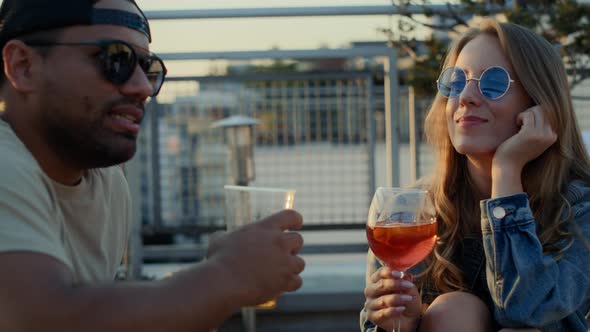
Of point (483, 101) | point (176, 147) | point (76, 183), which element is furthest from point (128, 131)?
point (176, 147)

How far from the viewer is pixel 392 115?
400cm

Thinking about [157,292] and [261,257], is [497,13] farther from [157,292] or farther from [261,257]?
[157,292]

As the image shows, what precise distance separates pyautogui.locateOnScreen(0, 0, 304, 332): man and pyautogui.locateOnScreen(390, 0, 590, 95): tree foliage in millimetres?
2289

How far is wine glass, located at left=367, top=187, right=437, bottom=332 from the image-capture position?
72.4 inches

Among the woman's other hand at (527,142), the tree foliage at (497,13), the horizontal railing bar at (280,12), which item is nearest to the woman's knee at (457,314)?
the woman's other hand at (527,142)

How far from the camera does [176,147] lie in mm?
4762

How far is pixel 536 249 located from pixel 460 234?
1.03ft

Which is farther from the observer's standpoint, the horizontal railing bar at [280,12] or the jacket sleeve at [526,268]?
the horizontal railing bar at [280,12]

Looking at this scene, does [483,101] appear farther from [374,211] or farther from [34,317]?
[34,317]

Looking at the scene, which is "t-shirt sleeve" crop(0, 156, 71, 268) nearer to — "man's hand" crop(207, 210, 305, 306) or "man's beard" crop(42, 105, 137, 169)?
"man's beard" crop(42, 105, 137, 169)

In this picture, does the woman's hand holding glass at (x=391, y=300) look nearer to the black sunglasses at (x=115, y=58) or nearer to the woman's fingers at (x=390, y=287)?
the woman's fingers at (x=390, y=287)

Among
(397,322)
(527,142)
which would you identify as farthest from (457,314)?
(527,142)

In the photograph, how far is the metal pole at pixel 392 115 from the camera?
397cm

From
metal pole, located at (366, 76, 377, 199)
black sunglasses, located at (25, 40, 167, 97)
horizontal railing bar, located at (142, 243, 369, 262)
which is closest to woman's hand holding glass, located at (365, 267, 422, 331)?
black sunglasses, located at (25, 40, 167, 97)
